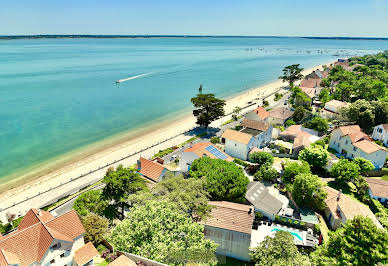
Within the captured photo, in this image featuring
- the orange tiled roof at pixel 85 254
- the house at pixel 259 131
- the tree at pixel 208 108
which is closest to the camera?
the orange tiled roof at pixel 85 254

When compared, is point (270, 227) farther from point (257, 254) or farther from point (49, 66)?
point (49, 66)

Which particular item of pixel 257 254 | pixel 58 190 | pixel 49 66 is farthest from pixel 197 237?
pixel 49 66

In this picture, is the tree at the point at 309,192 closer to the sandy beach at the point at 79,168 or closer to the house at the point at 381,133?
the sandy beach at the point at 79,168

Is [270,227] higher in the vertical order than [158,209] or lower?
lower

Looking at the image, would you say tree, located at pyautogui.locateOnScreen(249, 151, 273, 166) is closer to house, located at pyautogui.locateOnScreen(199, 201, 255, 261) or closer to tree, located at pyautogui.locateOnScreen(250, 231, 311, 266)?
house, located at pyautogui.locateOnScreen(199, 201, 255, 261)

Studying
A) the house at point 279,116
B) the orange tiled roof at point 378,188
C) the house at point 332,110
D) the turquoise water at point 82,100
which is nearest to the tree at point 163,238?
the orange tiled roof at point 378,188

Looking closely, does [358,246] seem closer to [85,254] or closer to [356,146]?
[85,254]

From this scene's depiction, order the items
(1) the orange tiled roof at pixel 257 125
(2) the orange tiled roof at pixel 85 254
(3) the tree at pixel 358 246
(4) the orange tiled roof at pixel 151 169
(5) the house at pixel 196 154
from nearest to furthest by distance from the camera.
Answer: (3) the tree at pixel 358 246 < (2) the orange tiled roof at pixel 85 254 < (4) the orange tiled roof at pixel 151 169 < (5) the house at pixel 196 154 < (1) the orange tiled roof at pixel 257 125
